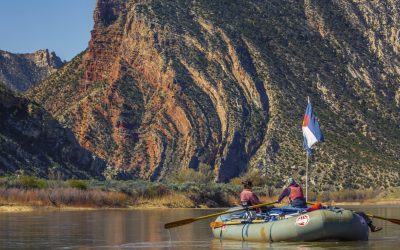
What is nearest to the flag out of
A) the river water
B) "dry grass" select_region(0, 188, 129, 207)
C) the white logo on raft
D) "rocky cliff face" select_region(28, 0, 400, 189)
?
the river water

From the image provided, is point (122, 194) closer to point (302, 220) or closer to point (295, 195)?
point (295, 195)

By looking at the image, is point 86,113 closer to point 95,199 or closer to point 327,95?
point 327,95

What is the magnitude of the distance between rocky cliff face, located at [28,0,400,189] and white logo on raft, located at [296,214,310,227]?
109 m

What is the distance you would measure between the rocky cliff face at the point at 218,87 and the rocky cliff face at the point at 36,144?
101ft

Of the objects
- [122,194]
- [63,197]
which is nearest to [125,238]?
[63,197]

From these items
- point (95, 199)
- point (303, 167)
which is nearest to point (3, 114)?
point (95, 199)

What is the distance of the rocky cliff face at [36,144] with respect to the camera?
11712cm

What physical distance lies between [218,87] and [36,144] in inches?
1891

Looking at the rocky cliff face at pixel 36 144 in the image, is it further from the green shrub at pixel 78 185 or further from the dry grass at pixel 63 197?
the dry grass at pixel 63 197

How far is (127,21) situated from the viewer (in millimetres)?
176625

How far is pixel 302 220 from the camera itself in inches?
1583

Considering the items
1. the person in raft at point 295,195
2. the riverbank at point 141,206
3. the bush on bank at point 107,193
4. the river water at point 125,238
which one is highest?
the bush on bank at point 107,193

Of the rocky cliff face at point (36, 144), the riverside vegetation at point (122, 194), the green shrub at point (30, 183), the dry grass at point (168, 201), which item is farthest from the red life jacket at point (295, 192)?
the rocky cliff face at point (36, 144)

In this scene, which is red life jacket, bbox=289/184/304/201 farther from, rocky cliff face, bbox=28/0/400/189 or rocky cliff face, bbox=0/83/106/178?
rocky cliff face, bbox=28/0/400/189
